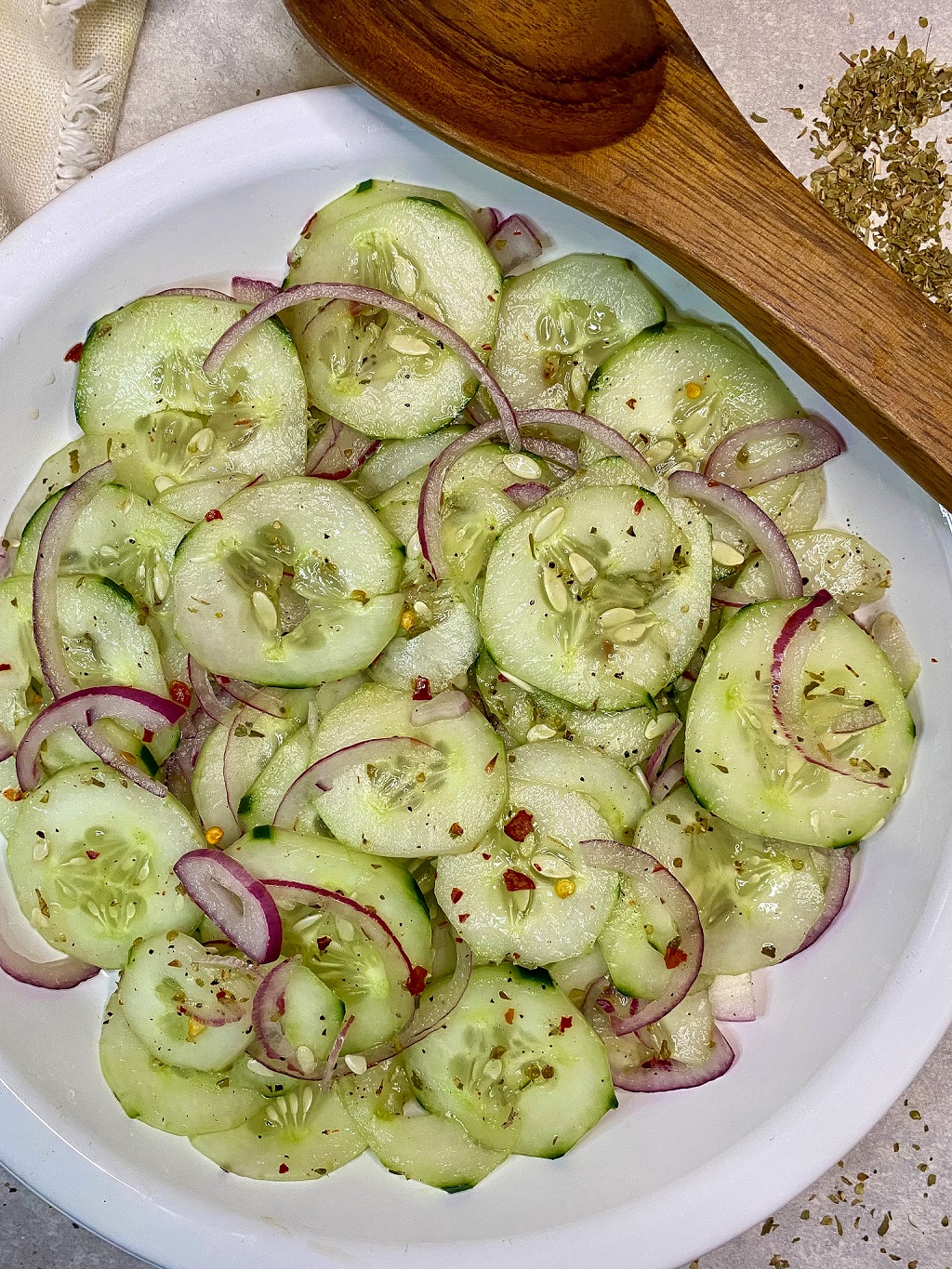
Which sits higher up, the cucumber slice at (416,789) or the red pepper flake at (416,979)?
the cucumber slice at (416,789)

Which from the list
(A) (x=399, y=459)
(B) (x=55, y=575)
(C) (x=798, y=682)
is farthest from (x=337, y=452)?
(C) (x=798, y=682)

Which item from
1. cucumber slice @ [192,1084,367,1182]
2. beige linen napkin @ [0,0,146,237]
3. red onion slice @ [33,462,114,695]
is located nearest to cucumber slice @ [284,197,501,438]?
red onion slice @ [33,462,114,695]

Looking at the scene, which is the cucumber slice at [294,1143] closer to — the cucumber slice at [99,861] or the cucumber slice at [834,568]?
the cucumber slice at [99,861]

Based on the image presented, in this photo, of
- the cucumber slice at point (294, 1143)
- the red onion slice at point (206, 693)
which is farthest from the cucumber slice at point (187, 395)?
the cucumber slice at point (294, 1143)

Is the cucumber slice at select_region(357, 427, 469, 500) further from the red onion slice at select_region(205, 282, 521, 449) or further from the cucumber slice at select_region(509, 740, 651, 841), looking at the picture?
the cucumber slice at select_region(509, 740, 651, 841)

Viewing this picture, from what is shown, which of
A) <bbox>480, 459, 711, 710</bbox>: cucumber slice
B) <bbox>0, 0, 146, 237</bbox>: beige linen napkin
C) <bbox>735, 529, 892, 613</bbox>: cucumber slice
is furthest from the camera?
<bbox>0, 0, 146, 237</bbox>: beige linen napkin

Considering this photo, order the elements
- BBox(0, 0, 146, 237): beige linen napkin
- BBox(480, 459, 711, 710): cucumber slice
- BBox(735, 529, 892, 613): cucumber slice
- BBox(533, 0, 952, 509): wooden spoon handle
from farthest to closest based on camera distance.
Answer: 1. BBox(0, 0, 146, 237): beige linen napkin
2. BBox(735, 529, 892, 613): cucumber slice
3. BBox(480, 459, 711, 710): cucumber slice
4. BBox(533, 0, 952, 509): wooden spoon handle
